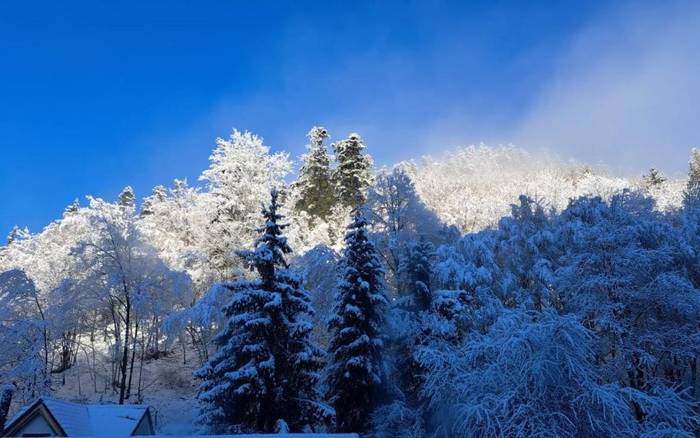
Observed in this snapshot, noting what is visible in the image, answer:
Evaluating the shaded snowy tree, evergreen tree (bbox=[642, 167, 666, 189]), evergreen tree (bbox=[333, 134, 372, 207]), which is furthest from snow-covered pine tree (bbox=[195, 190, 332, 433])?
evergreen tree (bbox=[642, 167, 666, 189])

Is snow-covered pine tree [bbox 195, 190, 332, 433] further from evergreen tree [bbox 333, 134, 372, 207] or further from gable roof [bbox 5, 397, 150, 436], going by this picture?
evergreen tree [bbox 333, 134, 372, 207]

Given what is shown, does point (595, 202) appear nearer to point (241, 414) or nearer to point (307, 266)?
point (307, 266)

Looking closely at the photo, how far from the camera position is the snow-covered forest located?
1127cm

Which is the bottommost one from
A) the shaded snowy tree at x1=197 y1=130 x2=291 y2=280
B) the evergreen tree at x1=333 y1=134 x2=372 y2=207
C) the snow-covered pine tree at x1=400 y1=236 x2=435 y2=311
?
the snow-covered pine tree at x1=400 y1=236 x2=435 y2=311

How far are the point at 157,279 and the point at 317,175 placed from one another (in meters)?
21.4

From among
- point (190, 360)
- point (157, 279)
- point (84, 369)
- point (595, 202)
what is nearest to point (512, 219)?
point (595, 202)

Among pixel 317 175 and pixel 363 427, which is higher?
pixel 317 175

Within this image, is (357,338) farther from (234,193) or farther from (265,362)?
(234,193)

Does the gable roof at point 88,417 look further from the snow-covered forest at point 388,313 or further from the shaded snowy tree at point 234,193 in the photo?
the shaded snowy tree at point 234,193

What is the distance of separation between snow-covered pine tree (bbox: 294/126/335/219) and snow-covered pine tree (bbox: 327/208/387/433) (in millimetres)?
23989

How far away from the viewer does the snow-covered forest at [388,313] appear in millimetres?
11266

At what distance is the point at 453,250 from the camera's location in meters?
23.0

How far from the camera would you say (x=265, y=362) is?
16.0 m

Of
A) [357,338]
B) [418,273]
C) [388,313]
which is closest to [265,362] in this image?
[357,338]
